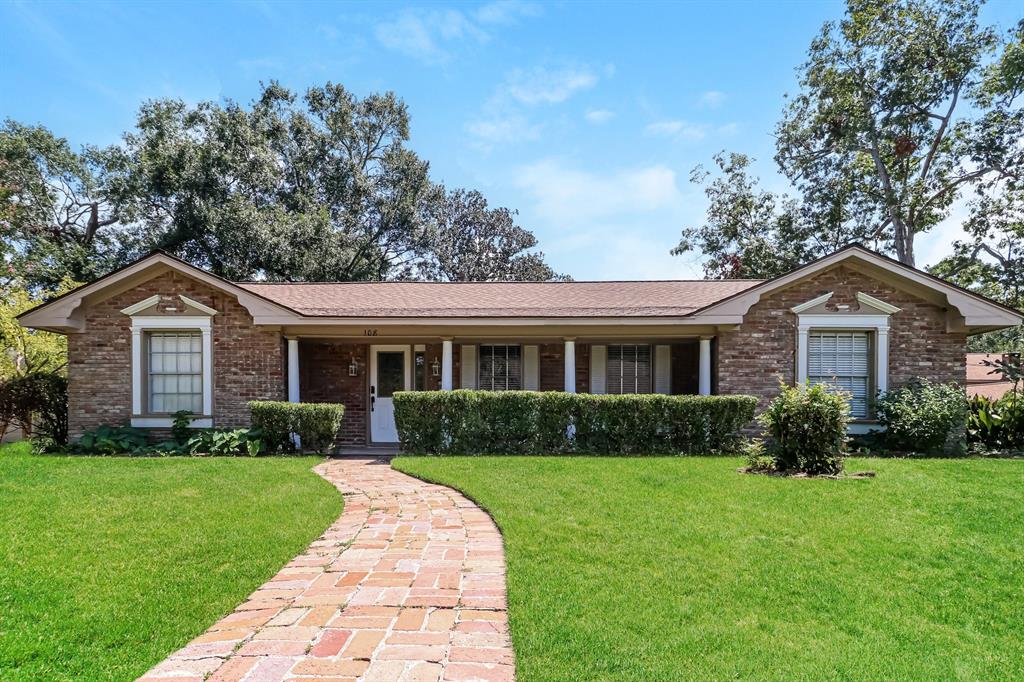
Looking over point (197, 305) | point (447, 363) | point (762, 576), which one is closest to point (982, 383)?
point (447, 363)

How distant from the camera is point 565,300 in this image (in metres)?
12.5

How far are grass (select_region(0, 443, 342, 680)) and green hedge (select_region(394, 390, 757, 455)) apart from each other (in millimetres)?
2370

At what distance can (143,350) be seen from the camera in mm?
10844

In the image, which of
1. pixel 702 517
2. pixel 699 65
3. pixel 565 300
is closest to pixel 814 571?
pixel 702 517

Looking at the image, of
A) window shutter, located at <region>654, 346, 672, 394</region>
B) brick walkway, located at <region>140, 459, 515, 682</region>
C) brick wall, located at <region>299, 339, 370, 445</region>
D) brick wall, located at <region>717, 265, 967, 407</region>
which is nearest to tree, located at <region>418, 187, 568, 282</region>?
brick wall, located at <region>299, 339, 370, 445</region>

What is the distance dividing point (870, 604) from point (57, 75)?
1685 centimetres

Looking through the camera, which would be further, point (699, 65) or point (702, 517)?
point (699, 65)

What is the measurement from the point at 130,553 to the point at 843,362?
11.5 m

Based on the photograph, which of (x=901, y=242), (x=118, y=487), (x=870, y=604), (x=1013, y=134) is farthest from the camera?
(x=901, y=242)

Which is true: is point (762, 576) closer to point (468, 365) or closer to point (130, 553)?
point (130, 553)

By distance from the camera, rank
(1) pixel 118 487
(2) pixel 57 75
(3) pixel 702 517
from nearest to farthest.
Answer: (3) pixel 702 517, (1) pixel 118 487, (2) pixel 57 75

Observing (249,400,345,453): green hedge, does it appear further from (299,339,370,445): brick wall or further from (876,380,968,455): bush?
(876,380,968,455): bush

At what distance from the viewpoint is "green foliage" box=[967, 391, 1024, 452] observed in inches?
398

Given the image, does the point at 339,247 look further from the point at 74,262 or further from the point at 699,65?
the point at 699,65
